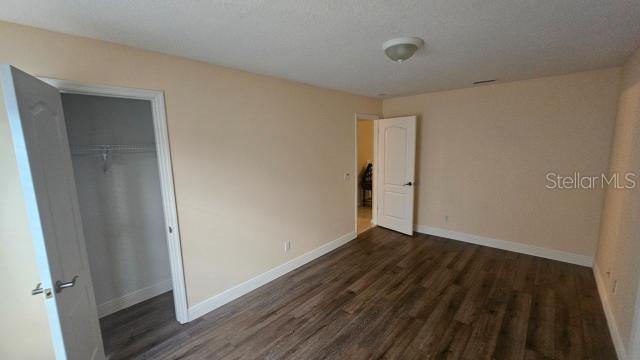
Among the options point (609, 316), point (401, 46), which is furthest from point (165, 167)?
point (609, 316)

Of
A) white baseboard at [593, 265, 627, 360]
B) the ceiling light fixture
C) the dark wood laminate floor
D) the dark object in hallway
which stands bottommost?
the dark wood laminate floor

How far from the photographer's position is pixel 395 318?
2.29 m

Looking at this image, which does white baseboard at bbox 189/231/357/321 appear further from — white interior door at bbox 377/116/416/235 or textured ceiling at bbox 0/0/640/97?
textured ceiling at bbox 0/0/640/97

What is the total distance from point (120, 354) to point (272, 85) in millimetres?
2794

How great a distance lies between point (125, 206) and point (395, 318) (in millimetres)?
2870

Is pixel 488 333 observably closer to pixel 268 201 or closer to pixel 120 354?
pixel 268 201

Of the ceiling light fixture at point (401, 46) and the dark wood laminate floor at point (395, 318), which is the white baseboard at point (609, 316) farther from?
the ceiling light fixture at point (401, 46)

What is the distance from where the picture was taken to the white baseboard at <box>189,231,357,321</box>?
7.84 feet

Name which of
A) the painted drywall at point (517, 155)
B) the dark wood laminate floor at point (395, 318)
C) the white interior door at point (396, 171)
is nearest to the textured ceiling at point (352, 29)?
the painted drywall at point (517, 155)

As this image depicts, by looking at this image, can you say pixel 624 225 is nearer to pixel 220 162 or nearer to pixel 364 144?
pixel 220 162

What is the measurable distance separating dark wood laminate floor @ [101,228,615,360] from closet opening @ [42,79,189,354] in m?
0.14

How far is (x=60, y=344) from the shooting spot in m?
1.22

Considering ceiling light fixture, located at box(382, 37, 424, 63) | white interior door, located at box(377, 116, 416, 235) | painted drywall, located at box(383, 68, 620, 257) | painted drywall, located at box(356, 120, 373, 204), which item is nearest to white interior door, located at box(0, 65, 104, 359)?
ceiling light fixture, located at box(382, 37, 424, 63)

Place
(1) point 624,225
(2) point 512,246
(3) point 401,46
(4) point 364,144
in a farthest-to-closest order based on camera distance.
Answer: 1. (4) point 364,144
2. (2) point 512,246
3. (1) point 624,225
4. (3) point 401,46
